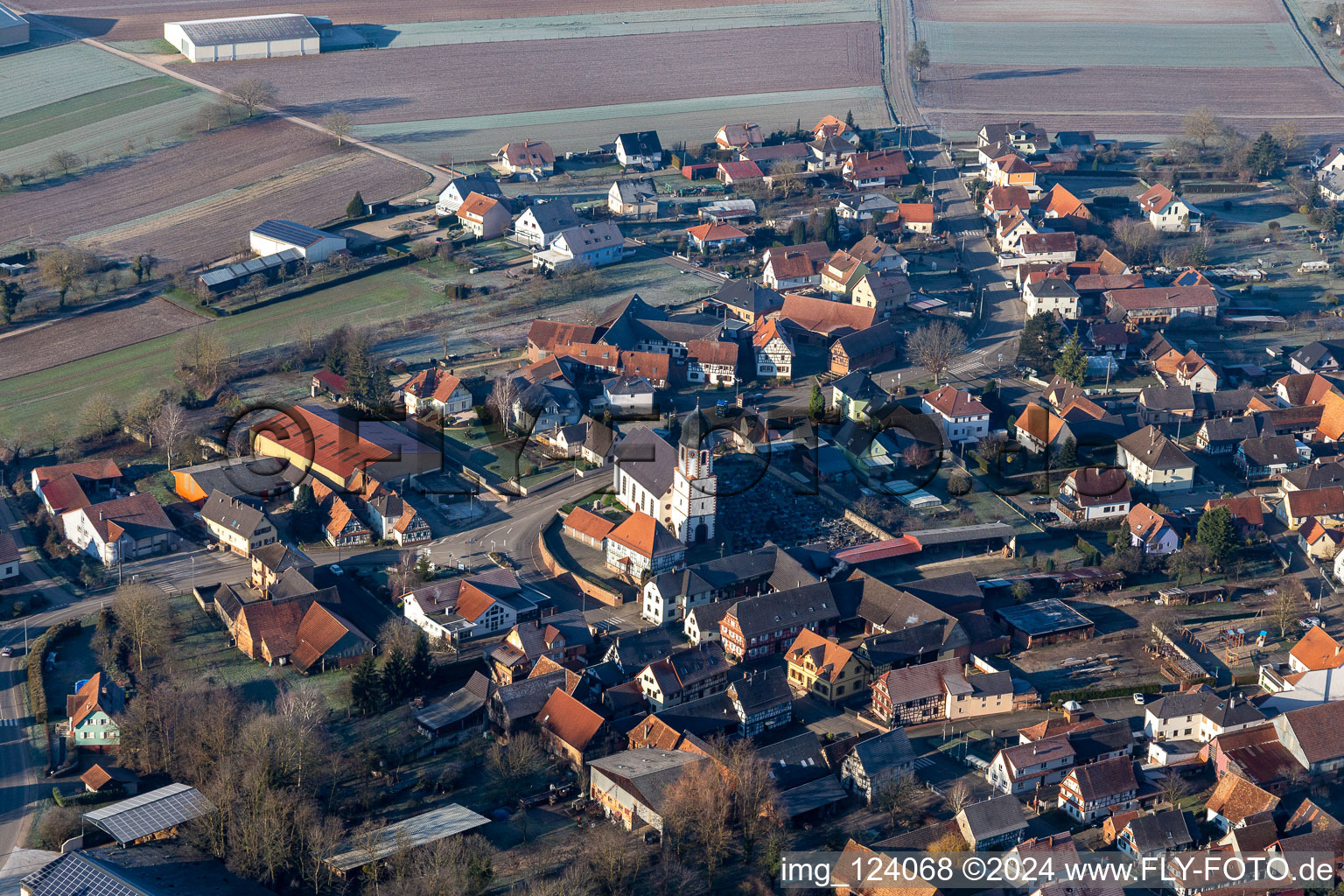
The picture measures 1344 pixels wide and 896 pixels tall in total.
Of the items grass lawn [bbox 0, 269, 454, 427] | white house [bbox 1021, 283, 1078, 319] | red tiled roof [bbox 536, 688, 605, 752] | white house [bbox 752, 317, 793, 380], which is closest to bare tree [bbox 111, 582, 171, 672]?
red tiled roof [bbox 536, 688, 605, 752]

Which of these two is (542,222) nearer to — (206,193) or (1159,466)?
(206,193)

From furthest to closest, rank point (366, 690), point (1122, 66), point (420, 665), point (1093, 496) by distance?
1. point (1122, 66)
2. point (1093, 496)
3. point (420, 665)
4. point (366, 690)

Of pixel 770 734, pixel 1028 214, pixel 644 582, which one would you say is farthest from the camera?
pixel 1028 214

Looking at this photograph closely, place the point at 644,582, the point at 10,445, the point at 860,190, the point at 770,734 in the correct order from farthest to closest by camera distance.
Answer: the point at 860,190, the point at 10,445, the point at 644,582, the point at 770,734

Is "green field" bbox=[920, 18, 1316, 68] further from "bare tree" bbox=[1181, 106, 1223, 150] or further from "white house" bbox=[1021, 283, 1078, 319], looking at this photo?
"white house" bbox=[1021, 283, 1078, 319]

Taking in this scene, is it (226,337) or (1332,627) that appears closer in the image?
(1332,627)

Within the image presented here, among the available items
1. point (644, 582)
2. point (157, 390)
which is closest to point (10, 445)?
point (157, 390)

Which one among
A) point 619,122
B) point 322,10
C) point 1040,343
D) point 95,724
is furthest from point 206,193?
point 95,724

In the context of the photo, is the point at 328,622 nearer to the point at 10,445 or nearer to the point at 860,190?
the point at 10,445
